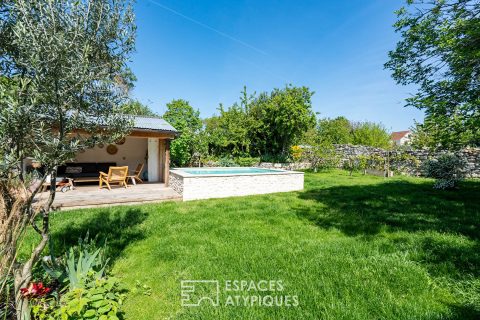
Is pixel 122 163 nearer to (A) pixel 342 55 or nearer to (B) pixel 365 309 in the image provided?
(B) pixel 365 309

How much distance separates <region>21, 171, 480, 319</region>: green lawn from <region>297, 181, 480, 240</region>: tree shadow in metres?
0.04

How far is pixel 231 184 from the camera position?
991 centimetres

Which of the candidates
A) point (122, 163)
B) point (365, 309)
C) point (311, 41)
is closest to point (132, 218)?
point (365, 309)

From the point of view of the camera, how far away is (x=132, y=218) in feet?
21.5

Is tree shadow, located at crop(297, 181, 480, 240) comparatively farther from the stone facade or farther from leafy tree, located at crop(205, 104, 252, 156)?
leafy tree, located at crop(205, 104, 252, 156)

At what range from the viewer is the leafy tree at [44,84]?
2109 mm

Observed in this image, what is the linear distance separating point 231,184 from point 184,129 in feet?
29.7

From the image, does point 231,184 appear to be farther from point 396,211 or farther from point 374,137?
point 374,137

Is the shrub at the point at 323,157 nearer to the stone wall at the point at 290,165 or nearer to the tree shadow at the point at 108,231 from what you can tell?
the stone wall at the point at 290,165

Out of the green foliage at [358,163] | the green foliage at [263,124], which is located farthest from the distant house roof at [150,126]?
the green foliage at [358,163]

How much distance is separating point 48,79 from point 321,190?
36.5ft

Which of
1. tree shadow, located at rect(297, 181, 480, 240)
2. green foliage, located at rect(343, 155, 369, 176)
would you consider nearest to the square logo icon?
tree shadow, located at rect(297, 181, 480, 240)

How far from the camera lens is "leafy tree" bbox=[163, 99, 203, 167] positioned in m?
16.6

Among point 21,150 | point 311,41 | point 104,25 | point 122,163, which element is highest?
point 311,41
